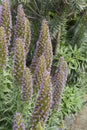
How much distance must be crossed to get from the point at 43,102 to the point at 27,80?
13.9 inches

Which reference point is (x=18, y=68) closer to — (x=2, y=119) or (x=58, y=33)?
(x=2, y=119)

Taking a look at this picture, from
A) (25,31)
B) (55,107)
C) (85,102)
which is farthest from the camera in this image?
(85,102)

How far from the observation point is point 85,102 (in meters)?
6.39

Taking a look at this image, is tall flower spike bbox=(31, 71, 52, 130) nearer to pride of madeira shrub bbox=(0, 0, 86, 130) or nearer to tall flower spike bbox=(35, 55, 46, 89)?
pride of madeira shrub bbox=(0, 0, 86, 130)

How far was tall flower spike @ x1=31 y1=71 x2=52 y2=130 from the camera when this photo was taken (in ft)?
10.8

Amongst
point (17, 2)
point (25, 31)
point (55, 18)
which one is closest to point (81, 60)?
point (55, 18)

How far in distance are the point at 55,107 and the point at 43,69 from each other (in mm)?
512

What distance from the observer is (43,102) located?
334 cm

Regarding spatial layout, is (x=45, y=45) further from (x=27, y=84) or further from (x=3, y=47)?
(x=27, y=84)

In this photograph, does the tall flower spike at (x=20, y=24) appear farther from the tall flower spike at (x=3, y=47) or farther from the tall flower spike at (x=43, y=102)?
the tall flower spike at (x=43, y=102)

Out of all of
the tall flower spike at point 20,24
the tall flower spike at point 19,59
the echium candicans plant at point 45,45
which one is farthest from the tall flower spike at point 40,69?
the tall flower spike at point 20,24

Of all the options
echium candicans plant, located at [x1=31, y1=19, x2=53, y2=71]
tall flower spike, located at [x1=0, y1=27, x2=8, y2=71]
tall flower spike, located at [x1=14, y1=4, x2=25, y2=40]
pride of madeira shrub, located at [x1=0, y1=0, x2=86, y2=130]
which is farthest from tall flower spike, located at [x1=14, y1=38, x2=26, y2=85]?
tall flower spike, located at [x1=14, y1=4, x2=25, y2=40]

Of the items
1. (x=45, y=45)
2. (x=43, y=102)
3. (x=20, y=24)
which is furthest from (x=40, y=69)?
(x=20, y=24)

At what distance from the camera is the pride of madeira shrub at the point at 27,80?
133 inches
